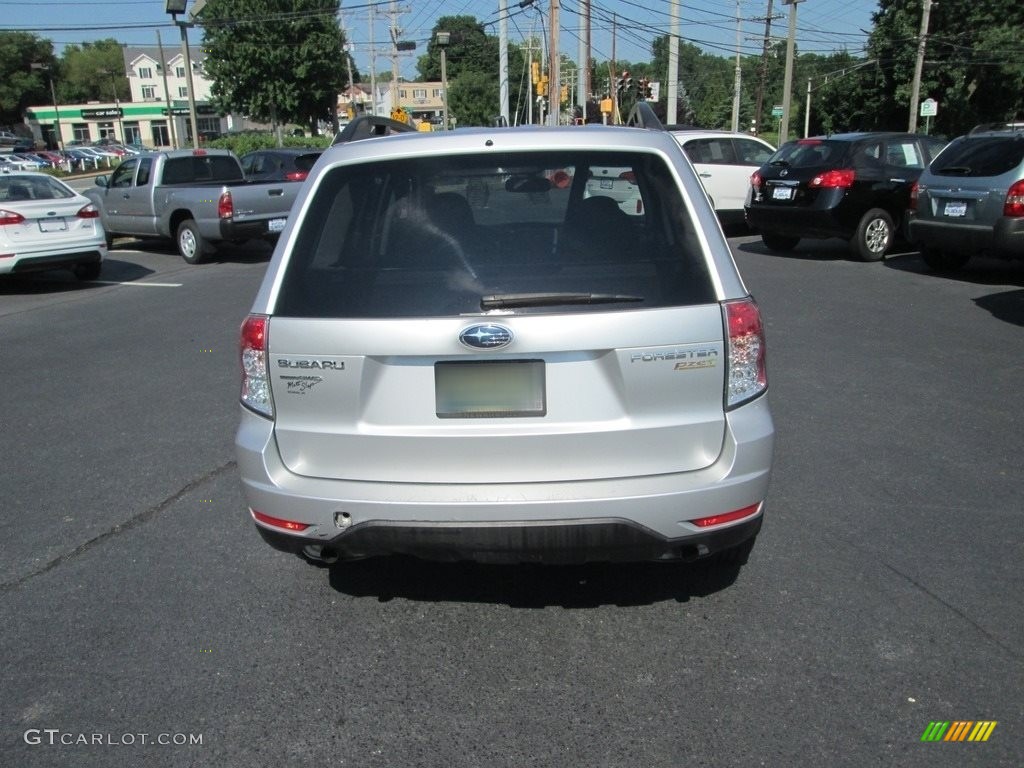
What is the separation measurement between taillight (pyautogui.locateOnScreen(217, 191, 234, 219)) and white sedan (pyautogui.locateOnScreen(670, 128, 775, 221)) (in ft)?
25.9

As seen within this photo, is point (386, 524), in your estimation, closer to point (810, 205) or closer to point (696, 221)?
point (696, 221)

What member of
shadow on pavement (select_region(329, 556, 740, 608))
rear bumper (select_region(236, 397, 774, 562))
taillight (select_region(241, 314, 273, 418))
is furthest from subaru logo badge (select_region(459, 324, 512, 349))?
shadow on pavement (select_region(329, 556, 740, 608))

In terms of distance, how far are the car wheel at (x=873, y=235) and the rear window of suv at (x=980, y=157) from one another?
1.64 metres

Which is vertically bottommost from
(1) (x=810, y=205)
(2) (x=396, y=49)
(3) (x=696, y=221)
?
(1) (x=810, y=205)

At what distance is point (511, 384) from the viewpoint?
120 inches

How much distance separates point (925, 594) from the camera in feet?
12.2

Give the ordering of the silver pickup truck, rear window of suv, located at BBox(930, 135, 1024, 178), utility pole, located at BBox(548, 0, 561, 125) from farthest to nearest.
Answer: utility pole, located at BBox(548, 0, 561, 125)
the silver pickup truck
rear window of suv, located at BBox(930, 135, 1024, 178)

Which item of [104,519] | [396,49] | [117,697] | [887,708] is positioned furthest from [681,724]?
[396,49]

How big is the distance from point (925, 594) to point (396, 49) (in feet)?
166

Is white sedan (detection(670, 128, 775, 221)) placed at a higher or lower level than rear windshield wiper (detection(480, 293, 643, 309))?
lower

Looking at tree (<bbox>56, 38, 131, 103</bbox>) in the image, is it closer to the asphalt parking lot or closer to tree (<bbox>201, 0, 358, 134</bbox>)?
tree (<bbox>201, 0, 358, 134</bbox>)

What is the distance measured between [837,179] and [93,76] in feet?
438

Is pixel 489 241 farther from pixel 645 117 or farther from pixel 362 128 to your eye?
pixel 362 128

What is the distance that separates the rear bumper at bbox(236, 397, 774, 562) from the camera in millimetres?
3070
